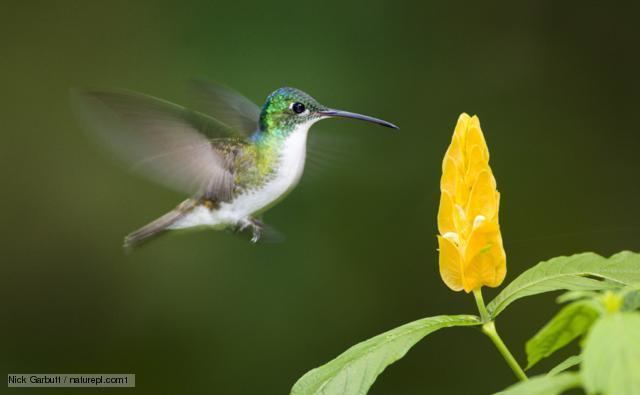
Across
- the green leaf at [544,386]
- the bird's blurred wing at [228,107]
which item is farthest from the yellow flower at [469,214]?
the bird's blurred wing at [228,107]

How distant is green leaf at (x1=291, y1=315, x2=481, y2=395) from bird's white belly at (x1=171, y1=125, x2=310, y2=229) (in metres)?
0.84

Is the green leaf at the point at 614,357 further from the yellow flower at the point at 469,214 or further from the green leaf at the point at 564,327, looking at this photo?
the yellow flower at the point at 469,214

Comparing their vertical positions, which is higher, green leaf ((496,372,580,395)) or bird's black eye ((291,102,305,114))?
bird's black eye ((291,102,305,114))

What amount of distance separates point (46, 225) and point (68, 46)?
111 cm

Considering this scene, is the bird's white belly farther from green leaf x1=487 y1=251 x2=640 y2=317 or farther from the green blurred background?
the green blurred background

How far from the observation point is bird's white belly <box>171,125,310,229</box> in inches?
77.9

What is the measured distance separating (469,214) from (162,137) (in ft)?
3.10

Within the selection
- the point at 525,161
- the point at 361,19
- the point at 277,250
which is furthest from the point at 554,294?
the point at 361,19

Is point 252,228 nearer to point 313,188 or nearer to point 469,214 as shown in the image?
point 469,214

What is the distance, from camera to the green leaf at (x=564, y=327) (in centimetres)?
80

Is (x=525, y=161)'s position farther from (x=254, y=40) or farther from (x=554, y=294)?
(x=254, y=40)

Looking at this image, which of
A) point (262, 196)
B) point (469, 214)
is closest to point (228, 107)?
point (262, 196)

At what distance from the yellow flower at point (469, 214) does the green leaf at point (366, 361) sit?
9cm

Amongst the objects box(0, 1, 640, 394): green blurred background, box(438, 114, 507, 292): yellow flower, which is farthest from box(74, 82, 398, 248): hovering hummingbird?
box(0, 1, 640, 394): green blurred background
